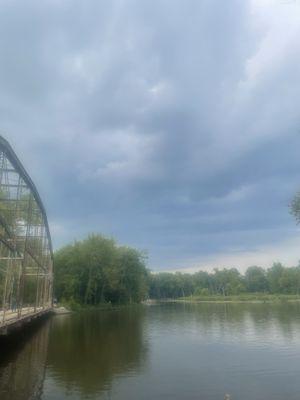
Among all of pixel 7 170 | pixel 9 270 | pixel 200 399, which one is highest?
pixel 7 170

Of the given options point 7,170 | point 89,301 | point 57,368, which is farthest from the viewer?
point 89,301

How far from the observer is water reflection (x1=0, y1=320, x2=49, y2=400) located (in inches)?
677

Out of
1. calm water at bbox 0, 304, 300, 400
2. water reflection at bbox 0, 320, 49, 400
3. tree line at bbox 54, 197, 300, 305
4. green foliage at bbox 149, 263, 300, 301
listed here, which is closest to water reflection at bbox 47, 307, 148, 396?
calm water at bbox 0, 304, 300, 400

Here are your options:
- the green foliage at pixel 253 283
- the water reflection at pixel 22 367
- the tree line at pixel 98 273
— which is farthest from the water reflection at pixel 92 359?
the green foliage at pixel 253 283

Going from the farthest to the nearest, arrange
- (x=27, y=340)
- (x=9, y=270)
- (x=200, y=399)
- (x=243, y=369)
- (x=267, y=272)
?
(x=267, y=272) → (x=27, y=340) → (x=9, y=270) → (x=243, y=369) → (x=200, y=399)

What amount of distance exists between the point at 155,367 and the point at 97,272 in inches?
2998

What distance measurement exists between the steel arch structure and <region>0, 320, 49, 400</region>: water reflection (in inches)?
94.0

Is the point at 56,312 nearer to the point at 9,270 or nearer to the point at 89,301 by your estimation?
the point at 89,301

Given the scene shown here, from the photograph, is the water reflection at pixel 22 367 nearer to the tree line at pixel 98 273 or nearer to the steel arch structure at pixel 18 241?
the steel arch structure at pixel 18 241

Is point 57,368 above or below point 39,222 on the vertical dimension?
below

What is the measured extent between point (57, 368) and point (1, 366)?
12.0ft

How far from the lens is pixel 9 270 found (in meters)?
30.9

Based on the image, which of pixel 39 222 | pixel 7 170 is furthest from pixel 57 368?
pixel 39 222

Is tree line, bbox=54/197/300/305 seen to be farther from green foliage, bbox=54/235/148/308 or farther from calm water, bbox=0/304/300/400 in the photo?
calm water, bbox=0/304/300/400
